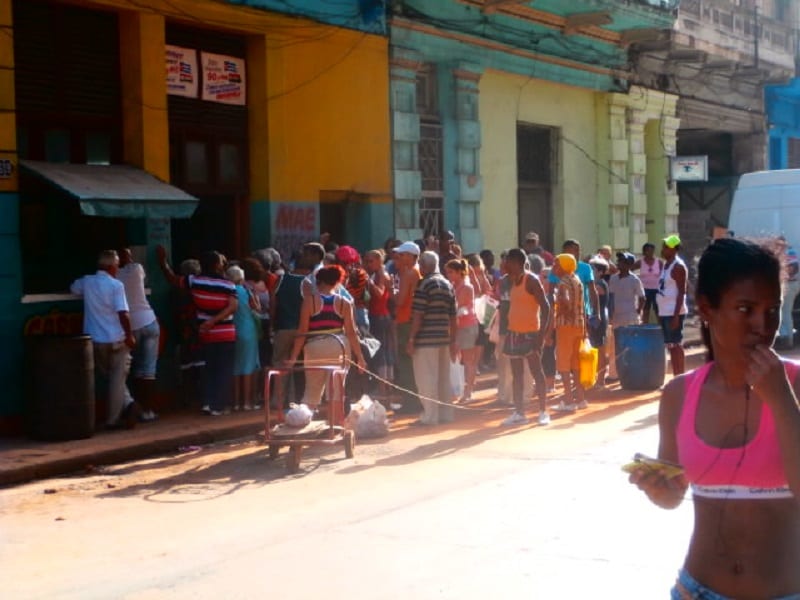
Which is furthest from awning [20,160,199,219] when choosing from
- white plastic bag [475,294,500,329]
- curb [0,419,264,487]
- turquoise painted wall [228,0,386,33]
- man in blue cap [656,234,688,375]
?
man in blue cap [656,234,688,375]

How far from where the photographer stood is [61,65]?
13.2 m

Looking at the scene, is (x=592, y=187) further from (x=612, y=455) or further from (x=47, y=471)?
(x=47, y=471)

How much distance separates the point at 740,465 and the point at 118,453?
8.57m

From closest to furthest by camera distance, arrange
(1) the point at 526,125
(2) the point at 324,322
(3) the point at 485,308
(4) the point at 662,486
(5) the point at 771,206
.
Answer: (4) the point at 662,486, (2) the point at 324,322, (3) the point at 485,308, (5) the point at 771,206, (1) the point at 526,125

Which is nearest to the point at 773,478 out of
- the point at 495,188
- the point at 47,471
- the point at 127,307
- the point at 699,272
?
the point at 699,272

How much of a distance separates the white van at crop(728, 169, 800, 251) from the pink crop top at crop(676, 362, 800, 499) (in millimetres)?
16859

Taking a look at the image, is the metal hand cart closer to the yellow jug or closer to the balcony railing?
the yellow jug

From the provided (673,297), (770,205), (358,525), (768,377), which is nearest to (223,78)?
(673,297)

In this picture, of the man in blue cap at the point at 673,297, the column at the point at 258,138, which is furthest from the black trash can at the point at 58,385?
the man in blue cap at the point at 673,297

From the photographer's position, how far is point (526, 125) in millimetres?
21609

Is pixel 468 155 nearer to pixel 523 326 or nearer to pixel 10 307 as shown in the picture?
pixel 523 326

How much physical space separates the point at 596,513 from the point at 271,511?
7.46 feet

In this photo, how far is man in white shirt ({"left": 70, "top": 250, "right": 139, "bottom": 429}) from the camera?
12023mm

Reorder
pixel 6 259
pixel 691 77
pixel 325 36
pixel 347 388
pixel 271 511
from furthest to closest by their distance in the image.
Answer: pixel 691 77, pixel 325 36, pixel 347 388, pixel 6 259, pixel 271 511
